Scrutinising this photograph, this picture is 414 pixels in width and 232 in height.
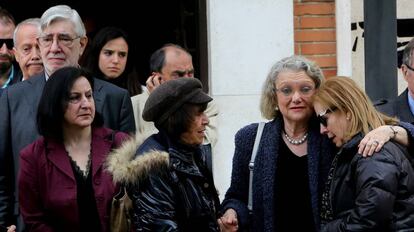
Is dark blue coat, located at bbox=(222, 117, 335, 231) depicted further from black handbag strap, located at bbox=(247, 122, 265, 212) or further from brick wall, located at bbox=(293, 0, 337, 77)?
brick wall, located at bbox=(293, 0, 337, 77)

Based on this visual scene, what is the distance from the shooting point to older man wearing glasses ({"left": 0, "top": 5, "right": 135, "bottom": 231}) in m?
4.72

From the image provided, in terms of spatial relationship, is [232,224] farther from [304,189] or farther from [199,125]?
[199,125]

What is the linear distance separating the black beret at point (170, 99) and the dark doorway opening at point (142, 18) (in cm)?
382

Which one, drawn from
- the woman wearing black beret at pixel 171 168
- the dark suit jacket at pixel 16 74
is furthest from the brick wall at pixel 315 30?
the woman wearing black beret at pixel 171 168

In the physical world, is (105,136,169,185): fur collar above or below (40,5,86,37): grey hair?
below

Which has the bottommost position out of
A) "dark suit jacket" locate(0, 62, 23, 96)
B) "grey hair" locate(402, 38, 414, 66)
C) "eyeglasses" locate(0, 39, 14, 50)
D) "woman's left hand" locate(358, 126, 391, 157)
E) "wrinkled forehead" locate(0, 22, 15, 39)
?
"woman's left hand" locate(358, 126, 391, 157)

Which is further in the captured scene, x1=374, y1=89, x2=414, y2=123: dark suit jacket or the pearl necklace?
x1=374, y1=89, x2=414, y2=123: dark suit jacket

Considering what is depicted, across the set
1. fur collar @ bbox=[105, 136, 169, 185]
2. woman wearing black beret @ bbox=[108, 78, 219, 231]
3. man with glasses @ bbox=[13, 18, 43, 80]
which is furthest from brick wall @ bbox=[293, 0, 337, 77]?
fur collar @ bbox=[105, 136, 169, 185]

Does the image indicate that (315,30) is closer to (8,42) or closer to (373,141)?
(8,42)

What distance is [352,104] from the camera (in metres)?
4.18

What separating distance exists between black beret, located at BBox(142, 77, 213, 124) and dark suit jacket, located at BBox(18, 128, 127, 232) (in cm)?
54

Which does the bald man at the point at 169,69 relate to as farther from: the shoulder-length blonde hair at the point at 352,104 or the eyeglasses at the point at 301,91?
the shoulder-length blonde hair at the point at 352,104

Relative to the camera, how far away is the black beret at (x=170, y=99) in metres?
4.02

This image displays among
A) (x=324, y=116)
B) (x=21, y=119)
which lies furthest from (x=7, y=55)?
(x=324, y=116)
